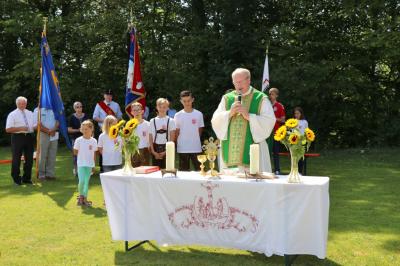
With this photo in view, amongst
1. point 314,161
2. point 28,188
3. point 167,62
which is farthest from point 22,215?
point 167,62

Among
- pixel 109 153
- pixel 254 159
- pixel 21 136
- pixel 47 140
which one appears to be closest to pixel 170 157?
pixel 254 159

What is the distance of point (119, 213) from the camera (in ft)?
18.3

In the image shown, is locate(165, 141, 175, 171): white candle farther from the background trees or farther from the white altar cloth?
the background trees

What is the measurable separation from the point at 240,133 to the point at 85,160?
3.41m

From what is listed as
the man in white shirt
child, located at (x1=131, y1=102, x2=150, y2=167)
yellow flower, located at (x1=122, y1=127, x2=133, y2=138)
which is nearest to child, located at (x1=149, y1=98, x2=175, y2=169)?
child, located at (x1=131, y1=102, x2=150, y2=167)

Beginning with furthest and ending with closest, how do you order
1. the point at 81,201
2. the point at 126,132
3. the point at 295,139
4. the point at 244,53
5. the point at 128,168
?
the point at 244,53
the point at 81,201
the point at 126,132
the point at 128,168
the point at 295,139

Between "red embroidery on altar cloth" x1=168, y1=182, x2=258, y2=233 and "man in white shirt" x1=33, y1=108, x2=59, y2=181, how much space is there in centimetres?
647

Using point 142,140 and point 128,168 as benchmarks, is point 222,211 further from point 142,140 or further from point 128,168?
point 142,140

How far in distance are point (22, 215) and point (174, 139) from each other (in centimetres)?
267

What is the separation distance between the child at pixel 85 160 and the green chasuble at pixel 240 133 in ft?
10.4

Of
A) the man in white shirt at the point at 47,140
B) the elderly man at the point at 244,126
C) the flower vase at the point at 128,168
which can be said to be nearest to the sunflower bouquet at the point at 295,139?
the elderly man at the point at 244,126

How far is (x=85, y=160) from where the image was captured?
8250 mm

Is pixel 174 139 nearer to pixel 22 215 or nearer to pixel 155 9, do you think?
pixel 22 215

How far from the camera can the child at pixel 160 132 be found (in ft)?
25.8
